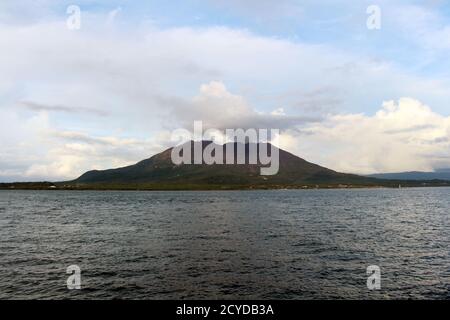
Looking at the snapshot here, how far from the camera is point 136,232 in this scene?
83.7 m

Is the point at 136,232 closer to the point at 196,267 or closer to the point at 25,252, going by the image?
the point at 25,252

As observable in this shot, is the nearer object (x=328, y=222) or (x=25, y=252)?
(x=25, y=252)

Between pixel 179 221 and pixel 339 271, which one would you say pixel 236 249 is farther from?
pixel 179 221

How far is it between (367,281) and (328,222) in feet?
196

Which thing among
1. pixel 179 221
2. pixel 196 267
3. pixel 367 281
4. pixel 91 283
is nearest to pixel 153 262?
pixel 196 267

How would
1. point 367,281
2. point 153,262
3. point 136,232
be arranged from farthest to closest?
point 136,232
point 153,262
point 367,281

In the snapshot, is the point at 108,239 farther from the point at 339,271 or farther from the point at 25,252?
the point at 339,271

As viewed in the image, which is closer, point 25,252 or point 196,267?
point 196,267
